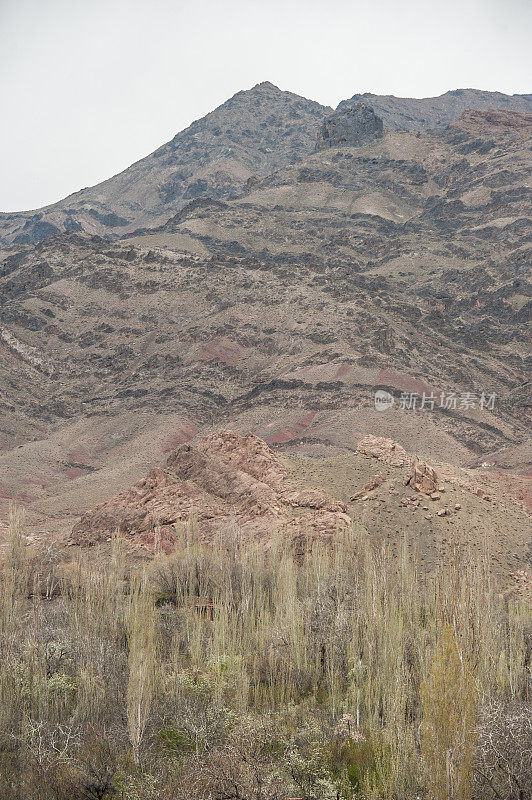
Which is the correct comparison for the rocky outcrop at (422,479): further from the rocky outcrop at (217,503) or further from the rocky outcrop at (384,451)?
the rocky outcrop at (217,503)

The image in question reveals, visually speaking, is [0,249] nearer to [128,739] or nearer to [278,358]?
[278,358]

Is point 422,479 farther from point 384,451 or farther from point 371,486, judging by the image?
point 384,451

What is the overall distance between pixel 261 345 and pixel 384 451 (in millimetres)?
61611

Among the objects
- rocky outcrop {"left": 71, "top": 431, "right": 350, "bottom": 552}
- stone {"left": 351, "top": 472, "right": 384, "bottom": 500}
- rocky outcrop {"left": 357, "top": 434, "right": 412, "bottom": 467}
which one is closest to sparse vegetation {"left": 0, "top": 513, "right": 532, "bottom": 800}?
rocky outcrop {"left": 71, "top": 431, "right": 350, "bottom": 552}

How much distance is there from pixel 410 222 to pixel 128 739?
555 feet

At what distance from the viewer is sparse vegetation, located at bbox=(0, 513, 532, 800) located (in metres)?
14.2

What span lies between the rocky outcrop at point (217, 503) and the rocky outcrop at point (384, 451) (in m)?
5.05

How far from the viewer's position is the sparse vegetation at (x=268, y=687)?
14.2 m

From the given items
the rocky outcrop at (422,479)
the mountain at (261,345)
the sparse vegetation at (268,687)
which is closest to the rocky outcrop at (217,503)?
the rocky outcrop at (422,479)

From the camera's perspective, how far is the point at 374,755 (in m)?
16.9

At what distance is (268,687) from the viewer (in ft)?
71.9

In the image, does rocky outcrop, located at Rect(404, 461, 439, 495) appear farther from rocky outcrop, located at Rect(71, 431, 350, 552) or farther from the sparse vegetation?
the sparse vegetation

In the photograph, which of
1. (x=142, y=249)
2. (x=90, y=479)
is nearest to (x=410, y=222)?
(x=142, y=249)

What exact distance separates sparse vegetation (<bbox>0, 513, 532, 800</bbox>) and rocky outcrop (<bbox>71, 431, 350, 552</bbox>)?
4858 millimetres
